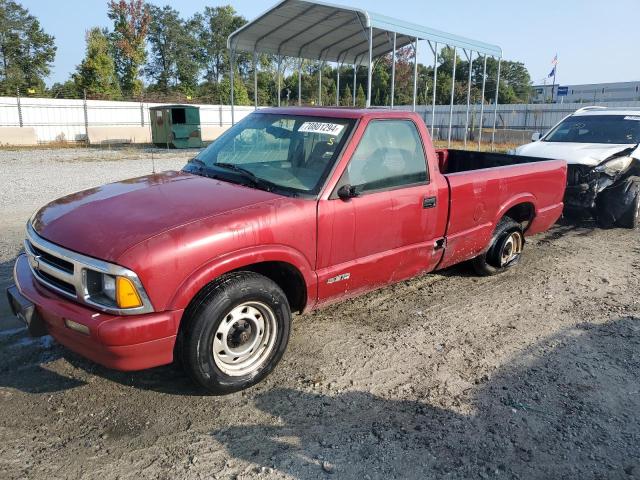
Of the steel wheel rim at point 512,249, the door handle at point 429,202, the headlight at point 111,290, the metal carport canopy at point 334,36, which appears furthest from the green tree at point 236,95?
the headlight at point 111,290

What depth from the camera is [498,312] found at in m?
4.74

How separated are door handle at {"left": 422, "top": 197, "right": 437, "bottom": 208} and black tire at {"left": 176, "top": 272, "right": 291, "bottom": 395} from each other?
5.34 ft

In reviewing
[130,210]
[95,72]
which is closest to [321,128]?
[130,210]

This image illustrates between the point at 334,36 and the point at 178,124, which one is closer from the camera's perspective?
the point at 334,36

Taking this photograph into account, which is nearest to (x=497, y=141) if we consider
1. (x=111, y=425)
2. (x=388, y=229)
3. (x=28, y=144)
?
(x=28, y=144)

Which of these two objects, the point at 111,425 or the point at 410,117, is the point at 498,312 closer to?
the point at 410,117

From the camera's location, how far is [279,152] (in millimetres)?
4227

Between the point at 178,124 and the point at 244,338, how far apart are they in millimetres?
21689

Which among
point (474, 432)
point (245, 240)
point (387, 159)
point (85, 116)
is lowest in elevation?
point (474, 432)

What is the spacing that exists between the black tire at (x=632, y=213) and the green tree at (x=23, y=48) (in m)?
45.0

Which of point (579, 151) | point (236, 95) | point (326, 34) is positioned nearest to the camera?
point (579, 151)

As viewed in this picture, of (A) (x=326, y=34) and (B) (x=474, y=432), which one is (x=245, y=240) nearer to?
(B) (x=474, y=432)

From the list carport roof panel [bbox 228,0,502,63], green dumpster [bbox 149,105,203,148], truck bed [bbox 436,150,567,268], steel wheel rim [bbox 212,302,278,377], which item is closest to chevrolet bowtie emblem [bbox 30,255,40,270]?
steel wheel rim [bbox 212,302,278,377]

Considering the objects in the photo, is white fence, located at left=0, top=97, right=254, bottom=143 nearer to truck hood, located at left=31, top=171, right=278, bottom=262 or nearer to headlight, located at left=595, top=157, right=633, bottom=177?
headlight, located at left=595, top=157, right=633, bottom=177
